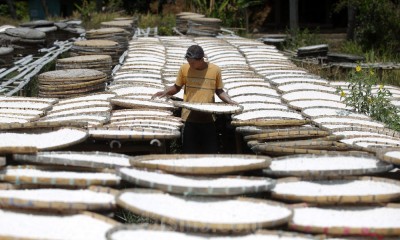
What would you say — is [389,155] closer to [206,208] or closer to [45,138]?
[206,208]

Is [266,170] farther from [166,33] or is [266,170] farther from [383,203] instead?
[166,33]

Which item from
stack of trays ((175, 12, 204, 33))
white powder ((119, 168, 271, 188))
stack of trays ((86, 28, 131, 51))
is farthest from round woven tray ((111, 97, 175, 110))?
stack of trays ((175, 12, 204, 33))

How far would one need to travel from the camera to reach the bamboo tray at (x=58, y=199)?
10.2 ft

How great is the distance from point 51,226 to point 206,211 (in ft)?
2.19

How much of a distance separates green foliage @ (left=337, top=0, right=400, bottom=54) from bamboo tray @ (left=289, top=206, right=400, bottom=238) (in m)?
10.7

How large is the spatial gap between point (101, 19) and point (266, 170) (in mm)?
11174

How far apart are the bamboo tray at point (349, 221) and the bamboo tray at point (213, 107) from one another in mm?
1600

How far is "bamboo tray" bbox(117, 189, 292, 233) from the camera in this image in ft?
9.53

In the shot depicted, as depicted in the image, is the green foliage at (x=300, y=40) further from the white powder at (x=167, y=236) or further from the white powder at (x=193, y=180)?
the white powder at (x=167, y=236)

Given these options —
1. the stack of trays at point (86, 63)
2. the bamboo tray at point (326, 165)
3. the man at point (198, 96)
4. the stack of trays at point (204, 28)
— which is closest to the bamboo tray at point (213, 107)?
the man at point (198, 96)

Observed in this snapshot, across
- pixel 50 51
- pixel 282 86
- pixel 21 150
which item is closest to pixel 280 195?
pixel 21 150

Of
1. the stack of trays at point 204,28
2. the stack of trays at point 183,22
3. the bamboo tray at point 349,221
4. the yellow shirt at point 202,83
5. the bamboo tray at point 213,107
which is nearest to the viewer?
the bamboo tray at point 349,221

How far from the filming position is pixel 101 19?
14.2 meters

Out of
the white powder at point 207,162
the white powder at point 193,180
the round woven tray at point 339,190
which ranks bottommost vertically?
the round woven tray at point 339,190
